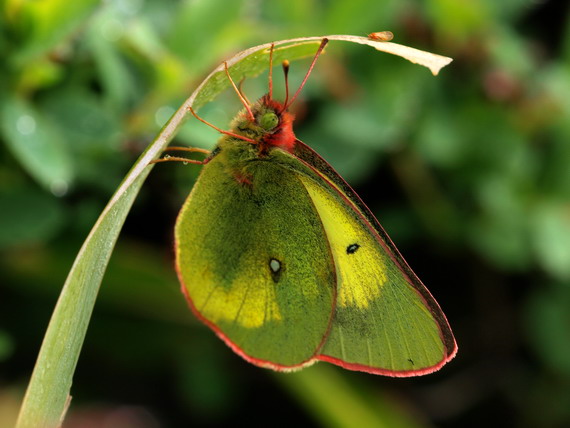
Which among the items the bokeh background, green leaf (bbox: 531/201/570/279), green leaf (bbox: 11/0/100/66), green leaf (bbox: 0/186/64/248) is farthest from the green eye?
green leaf (bbox: 531/201/570/279)

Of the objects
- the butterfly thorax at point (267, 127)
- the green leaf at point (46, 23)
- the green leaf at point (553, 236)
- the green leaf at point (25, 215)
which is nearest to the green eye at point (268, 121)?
the butterfly thorax at point (267, 127)

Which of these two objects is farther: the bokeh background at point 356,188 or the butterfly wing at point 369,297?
the bokeh background at point 356,188

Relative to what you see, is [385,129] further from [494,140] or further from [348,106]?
[494,140]

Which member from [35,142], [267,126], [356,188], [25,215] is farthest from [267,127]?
[356,188]

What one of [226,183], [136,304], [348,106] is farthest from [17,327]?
[348,106]

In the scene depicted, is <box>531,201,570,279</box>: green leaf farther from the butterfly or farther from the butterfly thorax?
the butterfly thorax

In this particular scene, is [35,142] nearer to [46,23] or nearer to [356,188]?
[46,23]

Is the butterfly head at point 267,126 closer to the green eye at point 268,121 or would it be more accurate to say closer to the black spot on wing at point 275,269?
the green eye at point 268,121
